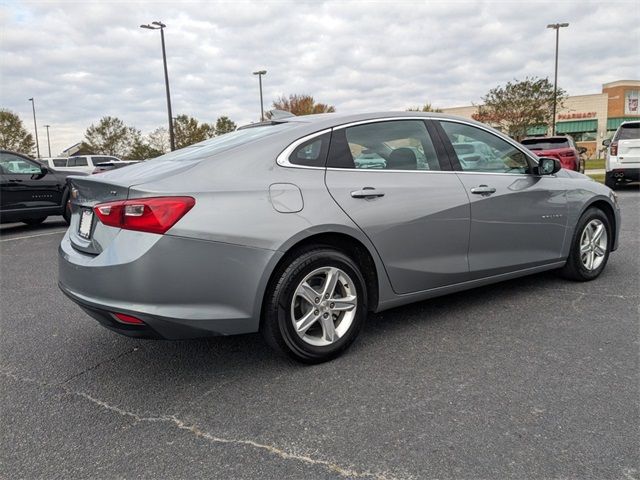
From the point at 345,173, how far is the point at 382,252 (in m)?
0.56

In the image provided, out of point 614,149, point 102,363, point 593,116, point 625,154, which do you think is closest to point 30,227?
point 102,363

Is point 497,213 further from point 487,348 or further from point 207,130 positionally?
point 207,130

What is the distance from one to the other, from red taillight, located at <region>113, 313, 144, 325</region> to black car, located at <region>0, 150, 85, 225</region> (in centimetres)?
817

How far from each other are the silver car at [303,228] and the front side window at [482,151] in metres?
0.01

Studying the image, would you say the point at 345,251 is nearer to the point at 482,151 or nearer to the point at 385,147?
the point at 385,147

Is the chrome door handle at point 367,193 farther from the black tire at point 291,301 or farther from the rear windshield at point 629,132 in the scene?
the rear windshield at point 629,132

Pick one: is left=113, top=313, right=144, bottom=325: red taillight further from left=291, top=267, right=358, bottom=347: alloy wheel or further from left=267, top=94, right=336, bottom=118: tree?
left=267, top=94, right=336, bottom=118: tree

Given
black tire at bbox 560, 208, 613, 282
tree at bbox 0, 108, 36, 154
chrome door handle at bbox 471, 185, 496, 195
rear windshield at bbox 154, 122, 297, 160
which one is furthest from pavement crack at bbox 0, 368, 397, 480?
tree at bbox 0, 108, 36, 154

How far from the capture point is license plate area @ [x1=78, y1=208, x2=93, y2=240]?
3.03m

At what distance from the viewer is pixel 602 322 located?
12.3 ft

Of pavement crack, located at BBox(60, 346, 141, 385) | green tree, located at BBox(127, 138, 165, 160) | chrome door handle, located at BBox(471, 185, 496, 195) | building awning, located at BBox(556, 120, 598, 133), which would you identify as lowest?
pavement crack, located at BBox(60, 346, 141, 385)

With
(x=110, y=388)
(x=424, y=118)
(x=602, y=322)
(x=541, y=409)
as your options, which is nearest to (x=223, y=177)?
(x=110, y=388)

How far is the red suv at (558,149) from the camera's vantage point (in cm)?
1345

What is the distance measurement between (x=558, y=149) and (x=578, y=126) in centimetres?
4876
